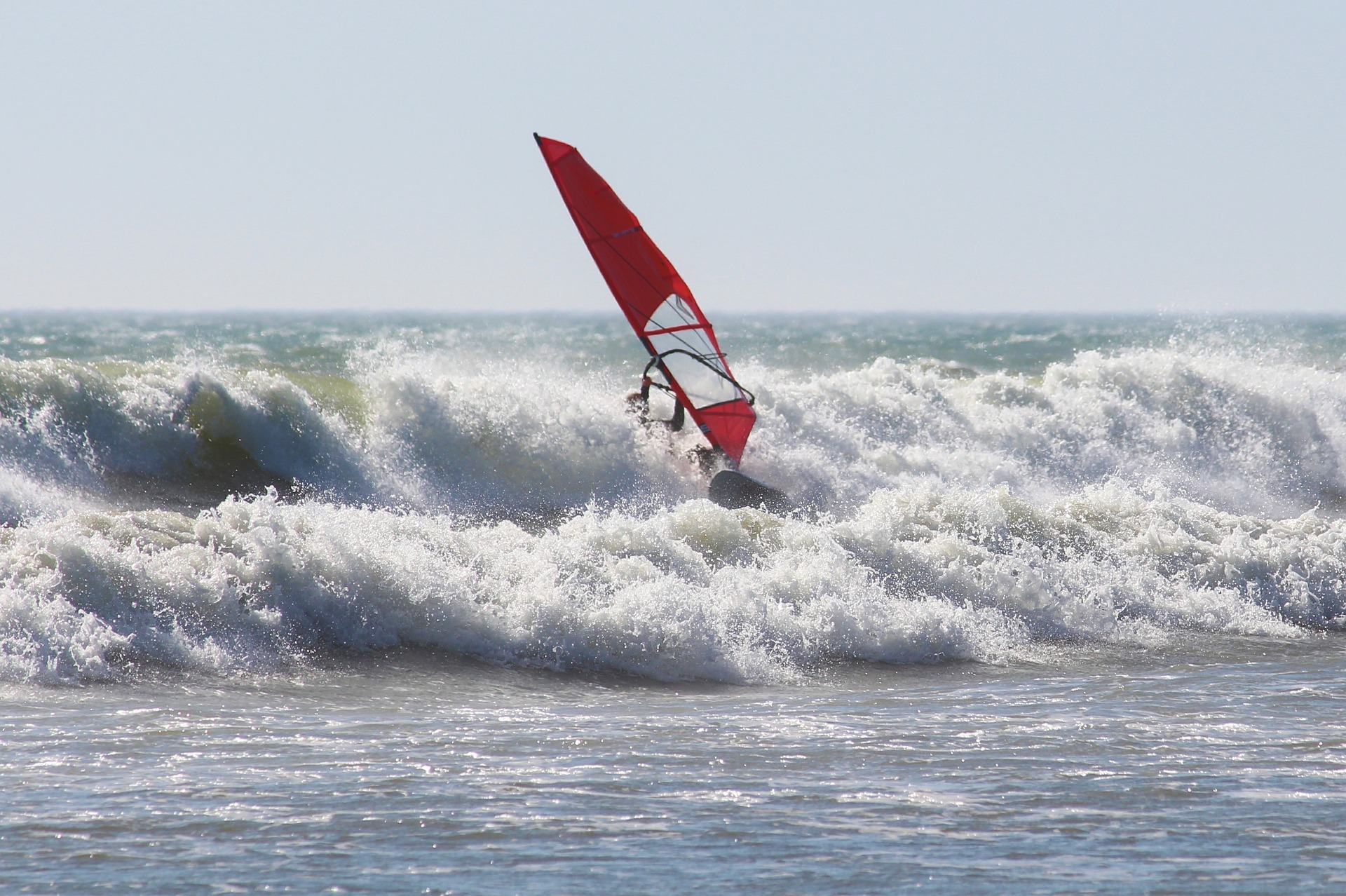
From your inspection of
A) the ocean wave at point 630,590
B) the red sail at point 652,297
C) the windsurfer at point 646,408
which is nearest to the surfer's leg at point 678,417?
the windsurfer at point 646,408

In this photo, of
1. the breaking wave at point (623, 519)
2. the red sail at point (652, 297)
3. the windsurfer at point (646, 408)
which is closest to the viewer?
the breaking wave at point (623, 519)

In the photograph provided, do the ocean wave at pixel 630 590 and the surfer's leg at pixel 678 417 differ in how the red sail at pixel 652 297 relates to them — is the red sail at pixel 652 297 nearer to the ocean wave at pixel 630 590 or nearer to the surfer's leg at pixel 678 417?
the surfer's leg at pixel 678 417

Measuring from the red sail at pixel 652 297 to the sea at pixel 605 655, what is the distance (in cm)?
48

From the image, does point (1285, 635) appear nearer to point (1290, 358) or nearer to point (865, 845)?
point (865, 845)

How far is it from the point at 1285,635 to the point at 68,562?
7320 mm

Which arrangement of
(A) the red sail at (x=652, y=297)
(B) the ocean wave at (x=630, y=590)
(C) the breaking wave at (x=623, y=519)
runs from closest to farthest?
(B) the ocean wave at (x=630, y=590)
(C) the breaking wave at (x=623, y=519)
(A) the red sail at (x=652, y=297)

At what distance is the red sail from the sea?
48cm

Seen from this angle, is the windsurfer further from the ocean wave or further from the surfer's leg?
the ocean wave

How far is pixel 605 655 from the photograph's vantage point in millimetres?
7176

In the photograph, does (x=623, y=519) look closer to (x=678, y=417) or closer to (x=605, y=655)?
(x=605, y=655)

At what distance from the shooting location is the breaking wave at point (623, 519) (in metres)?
7.14

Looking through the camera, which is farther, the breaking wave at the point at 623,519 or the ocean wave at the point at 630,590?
the breaking wave at the point at 623,519

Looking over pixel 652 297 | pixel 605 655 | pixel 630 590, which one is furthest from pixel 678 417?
pixel 605 655

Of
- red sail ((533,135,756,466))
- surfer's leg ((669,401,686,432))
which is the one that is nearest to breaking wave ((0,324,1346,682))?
surfer's leg ((669,401,686,432))
